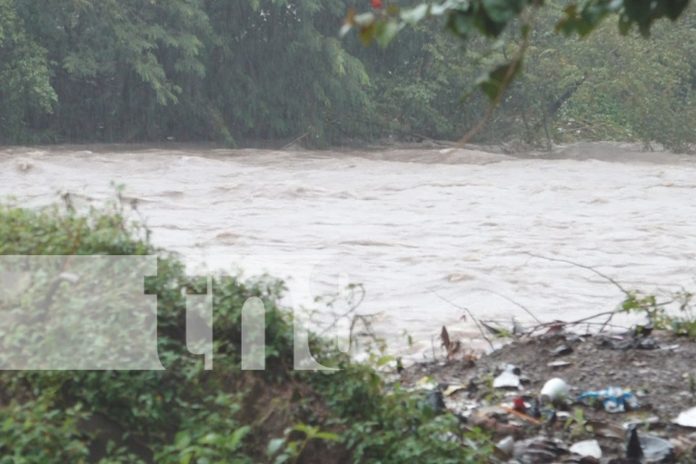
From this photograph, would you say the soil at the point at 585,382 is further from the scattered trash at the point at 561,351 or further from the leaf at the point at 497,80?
the leaf at the point at 497,80

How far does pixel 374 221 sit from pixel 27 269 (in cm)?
911

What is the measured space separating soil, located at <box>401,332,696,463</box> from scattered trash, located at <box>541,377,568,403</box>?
3cm

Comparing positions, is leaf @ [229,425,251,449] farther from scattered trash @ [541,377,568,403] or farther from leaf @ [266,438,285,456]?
scattered trash @ [541,377,568,403]

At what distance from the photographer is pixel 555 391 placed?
437 centimetres

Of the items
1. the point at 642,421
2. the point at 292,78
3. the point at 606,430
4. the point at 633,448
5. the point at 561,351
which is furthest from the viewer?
the point at 292,78

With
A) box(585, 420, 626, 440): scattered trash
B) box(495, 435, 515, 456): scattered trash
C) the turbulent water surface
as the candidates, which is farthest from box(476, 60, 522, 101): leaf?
the turbulent water surface

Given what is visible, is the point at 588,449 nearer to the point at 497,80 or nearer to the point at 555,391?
the point at 555,391

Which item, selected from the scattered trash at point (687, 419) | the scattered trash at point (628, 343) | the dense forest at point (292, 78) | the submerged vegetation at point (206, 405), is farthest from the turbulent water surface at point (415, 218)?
the scattered trash at point (687, 419)

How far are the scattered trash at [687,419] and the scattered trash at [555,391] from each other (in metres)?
0.40

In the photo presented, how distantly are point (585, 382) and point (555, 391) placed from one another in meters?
0.24

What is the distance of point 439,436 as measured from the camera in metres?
3.50

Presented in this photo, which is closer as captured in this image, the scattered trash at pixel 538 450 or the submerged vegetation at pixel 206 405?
the submerged vegetation at pixel 206 405

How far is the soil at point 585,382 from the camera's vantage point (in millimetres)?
4051

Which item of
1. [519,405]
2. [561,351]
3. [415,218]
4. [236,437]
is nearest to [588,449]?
[519,405]
